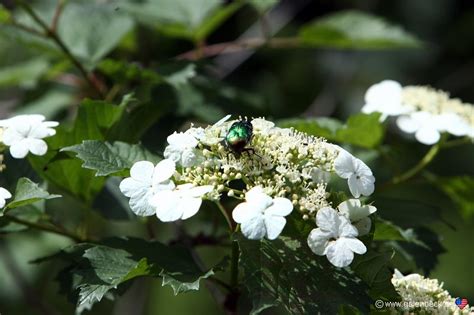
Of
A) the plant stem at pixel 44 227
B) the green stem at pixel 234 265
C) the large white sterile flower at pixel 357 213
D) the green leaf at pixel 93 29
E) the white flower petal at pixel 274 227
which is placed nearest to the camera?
the white flower petal at pixel 274 227

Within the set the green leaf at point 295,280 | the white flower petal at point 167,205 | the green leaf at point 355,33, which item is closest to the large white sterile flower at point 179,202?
the white flower petal at point 167,205

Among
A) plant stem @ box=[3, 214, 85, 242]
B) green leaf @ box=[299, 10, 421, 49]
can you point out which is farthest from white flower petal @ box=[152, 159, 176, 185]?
green leaf @ box=[299, 10, 421, 49]

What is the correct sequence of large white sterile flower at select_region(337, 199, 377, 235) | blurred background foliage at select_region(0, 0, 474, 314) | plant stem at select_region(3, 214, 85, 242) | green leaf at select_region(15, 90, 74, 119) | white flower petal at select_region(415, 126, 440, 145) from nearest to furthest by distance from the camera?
large white sterile flower at select_region(337, 199, 377, 235) < plant stem at select_region(3, 214, 85, 242) < white flower petal at select_region(415, 126, 440, 145) < blurred background foliage at select_region(0, 0, 474, 314) < green leaf at select_region(15, 90, 74, 119)

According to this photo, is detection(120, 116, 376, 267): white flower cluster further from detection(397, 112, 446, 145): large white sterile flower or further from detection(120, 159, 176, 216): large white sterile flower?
detection(397, 112, 446, 145): large white sterile flower

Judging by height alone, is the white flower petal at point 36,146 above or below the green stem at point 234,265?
above

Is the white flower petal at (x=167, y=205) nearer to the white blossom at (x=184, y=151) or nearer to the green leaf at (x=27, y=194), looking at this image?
the white blossom at (x=184, y=151)

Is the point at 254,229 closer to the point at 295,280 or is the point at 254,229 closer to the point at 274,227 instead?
the point at 274,227

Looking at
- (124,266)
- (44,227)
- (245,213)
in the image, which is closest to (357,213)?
(245,213)
